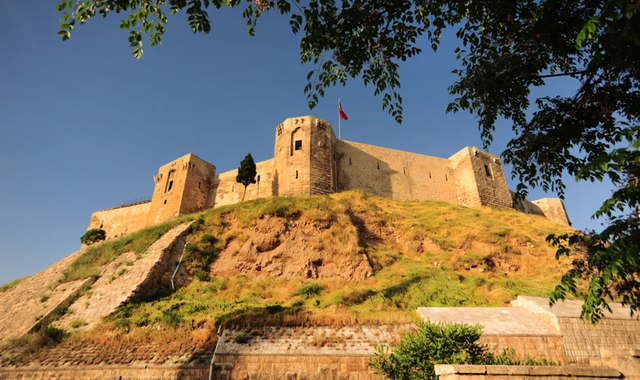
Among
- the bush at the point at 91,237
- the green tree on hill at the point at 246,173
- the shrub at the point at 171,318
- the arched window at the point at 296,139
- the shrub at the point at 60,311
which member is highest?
the arched window at the point at 296,139

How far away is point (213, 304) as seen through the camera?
13.5 metres

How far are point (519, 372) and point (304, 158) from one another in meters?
22.1

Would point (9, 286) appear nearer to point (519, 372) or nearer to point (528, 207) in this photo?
point (519, 372)

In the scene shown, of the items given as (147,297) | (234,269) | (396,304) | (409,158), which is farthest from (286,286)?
(409,158)

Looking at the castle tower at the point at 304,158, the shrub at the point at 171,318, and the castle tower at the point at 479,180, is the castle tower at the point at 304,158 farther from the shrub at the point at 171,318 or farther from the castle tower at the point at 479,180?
the castle tower at the point at 479,180

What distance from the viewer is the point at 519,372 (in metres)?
5.55

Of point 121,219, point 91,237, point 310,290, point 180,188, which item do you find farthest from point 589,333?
point 121,219

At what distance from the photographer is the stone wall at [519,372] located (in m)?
5.53

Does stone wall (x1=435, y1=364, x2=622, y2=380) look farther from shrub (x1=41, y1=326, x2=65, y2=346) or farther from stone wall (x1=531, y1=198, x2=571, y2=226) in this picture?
stone wall (x1=531, y1=198, x2=571, y2=226)

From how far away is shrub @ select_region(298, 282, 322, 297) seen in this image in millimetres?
14801

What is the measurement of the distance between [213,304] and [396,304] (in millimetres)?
7611

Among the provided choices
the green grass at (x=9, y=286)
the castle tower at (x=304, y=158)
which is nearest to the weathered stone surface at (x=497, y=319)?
the castle tower at (x=304, y=158)

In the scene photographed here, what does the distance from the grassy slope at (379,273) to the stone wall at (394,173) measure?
13.4 feet

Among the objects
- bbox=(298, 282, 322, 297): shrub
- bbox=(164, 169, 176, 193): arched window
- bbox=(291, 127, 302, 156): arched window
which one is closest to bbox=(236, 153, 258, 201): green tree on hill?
bbox=(291, 127, 302, 156): arched window
